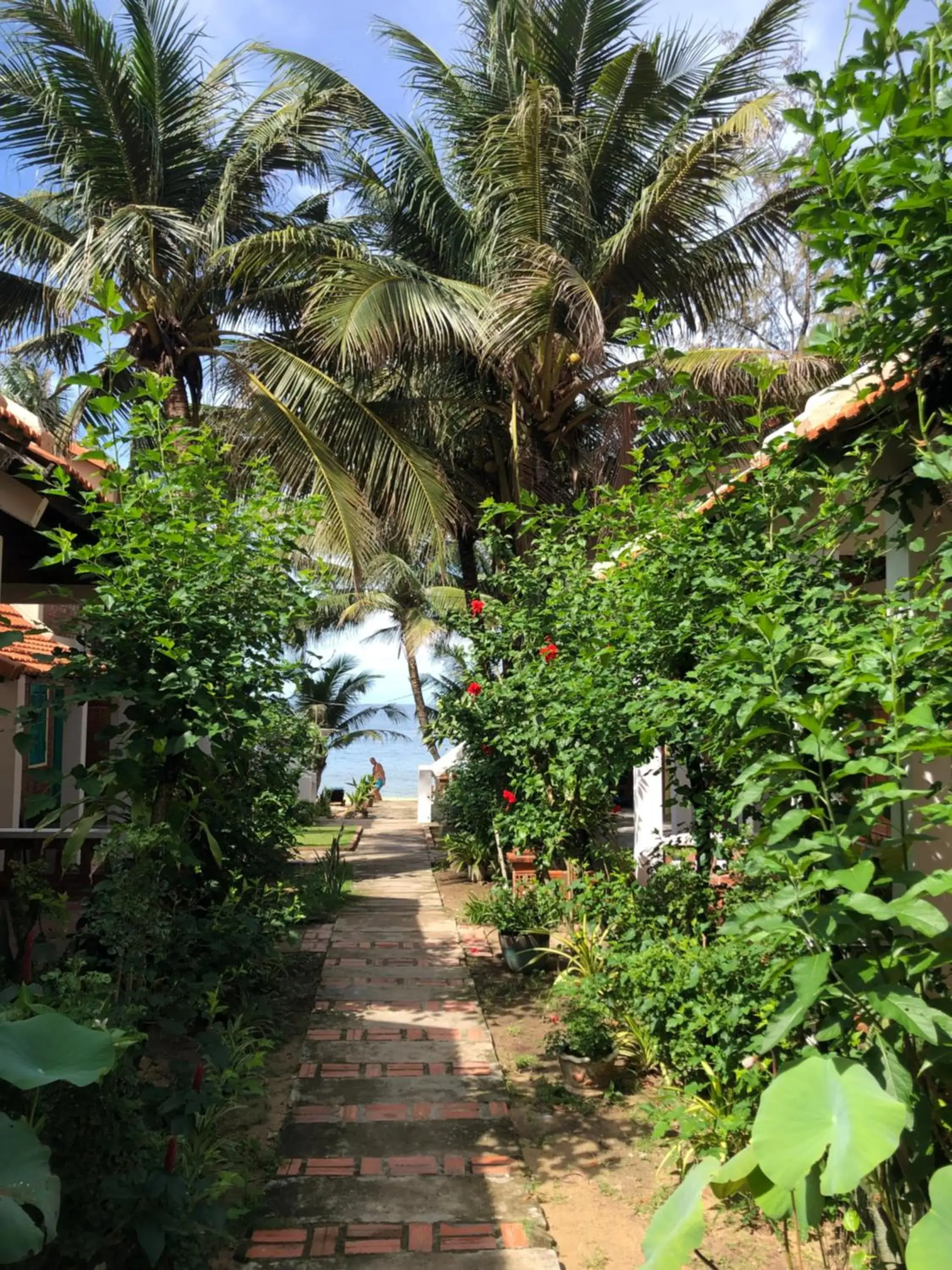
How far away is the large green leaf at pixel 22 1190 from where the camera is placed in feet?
5.28

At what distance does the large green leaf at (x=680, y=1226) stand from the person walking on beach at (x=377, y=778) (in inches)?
783

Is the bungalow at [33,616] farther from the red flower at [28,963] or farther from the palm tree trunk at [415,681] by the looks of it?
the palm tree trunk at [415,681]

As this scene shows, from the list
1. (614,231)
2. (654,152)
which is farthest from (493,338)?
(654,152)

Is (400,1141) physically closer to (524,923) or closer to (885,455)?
(524,923)

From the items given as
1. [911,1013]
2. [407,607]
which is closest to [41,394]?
[407,607]

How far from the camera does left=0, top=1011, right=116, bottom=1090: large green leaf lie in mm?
1851

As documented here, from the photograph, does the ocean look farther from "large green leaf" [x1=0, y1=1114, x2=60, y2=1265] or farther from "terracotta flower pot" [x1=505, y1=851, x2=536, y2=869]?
"large green leaf" [x1=0, y1=1114, x2=60, y2=1265]

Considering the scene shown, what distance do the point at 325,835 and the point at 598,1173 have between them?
1182cm

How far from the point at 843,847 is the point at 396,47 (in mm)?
10753

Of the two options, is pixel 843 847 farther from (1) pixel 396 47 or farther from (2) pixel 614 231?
(1) pixel 396 47

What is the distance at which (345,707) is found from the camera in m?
25.6

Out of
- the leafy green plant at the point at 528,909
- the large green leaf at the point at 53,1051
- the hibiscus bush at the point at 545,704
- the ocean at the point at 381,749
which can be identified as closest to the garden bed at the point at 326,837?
the ocean at the point at 381,749

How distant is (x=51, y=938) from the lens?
5391 millimetres

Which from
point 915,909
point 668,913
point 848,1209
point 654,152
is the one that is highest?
point 654,152
